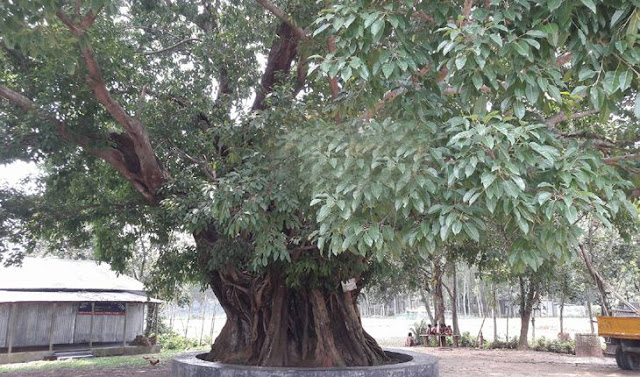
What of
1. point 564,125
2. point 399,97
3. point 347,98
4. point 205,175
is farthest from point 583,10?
point 205,175

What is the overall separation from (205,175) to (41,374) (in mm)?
6584

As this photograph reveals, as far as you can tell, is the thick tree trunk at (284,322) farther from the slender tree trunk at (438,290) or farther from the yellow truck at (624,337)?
the slender tree trunk at (438,290)

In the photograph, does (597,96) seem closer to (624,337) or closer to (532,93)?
(532,93)

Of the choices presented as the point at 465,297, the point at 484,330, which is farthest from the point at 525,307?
the point at 465,297

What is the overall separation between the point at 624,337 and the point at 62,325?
1641cm

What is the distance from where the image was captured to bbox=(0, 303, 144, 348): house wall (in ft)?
53.1

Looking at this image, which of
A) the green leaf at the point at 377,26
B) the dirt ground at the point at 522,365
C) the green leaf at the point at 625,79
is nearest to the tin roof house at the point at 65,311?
the dirt ground at the point at 522,365

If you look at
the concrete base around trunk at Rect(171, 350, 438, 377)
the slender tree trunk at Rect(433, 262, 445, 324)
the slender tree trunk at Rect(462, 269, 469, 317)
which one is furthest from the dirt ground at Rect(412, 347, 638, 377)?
the slender tree trunk at Rect(462, 269, 469, 317)

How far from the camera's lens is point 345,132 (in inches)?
185

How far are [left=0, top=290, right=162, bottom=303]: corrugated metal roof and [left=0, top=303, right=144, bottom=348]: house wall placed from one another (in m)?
0.35

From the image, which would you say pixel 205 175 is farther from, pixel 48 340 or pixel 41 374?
pixel 48 340

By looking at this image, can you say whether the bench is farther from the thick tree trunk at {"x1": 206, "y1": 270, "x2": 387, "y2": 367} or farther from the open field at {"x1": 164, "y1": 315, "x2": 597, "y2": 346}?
the thick tree trunk at {"x1": 206, "y1": 270, "x2": 387, "y2": 367}

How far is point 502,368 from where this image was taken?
13.0 metres

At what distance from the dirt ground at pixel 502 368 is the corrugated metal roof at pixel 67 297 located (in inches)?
169
